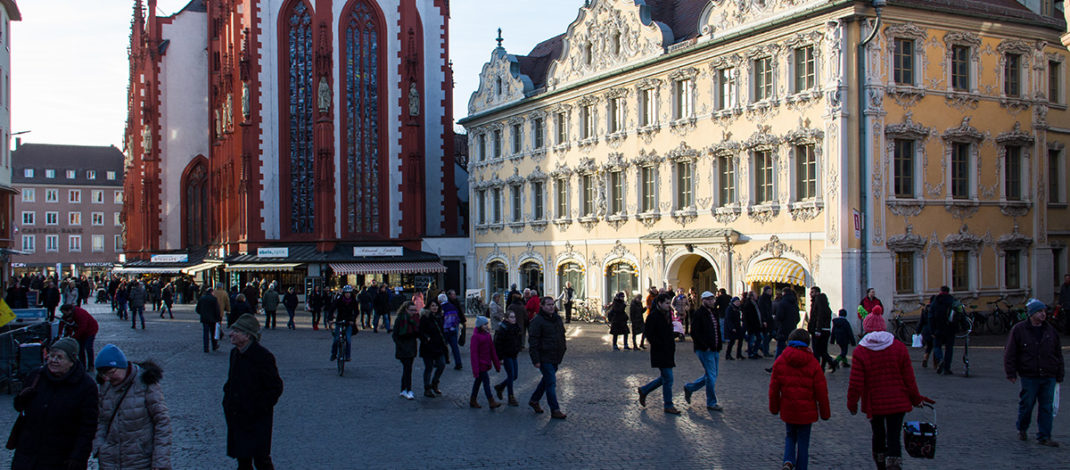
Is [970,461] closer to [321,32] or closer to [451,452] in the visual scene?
[451,452]

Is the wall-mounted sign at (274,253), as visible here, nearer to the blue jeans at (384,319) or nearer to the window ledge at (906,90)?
the blue jeans at (384,319)

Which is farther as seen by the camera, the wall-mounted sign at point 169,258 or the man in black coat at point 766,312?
the wall-mounted sign at point 169,258

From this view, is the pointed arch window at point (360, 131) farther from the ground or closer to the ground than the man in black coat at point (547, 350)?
farther from the ground

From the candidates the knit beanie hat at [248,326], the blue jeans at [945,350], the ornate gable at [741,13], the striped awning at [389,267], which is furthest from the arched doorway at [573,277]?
the knit beanie hat at [248,326]

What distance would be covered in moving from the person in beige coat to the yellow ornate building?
2294cm

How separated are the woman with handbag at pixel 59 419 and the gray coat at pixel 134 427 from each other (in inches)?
7.7

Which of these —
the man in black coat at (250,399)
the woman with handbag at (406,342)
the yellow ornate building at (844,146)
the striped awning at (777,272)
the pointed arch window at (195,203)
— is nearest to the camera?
the man in black coat at (250,399)

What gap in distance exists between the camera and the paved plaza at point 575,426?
34.8ft

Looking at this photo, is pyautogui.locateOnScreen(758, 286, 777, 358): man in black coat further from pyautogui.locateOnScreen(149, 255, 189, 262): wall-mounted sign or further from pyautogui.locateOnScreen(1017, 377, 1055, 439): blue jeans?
pyautogui.locateOnScreen(149, 255, 189, 262): wall-mounted sign

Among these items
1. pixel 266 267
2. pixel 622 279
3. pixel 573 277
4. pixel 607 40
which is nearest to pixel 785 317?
pixel 622 279

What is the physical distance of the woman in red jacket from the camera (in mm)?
8945

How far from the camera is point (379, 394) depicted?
16344 mm

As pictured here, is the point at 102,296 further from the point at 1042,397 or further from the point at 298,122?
the point at 1042,397

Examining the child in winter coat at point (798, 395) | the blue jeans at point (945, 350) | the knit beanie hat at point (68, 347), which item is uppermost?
the knit beanie hat at point (68, 347)
